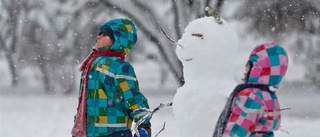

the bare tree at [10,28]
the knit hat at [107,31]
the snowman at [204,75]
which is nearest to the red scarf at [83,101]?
the knit hat at [107,31]

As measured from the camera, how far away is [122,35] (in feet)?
12.4

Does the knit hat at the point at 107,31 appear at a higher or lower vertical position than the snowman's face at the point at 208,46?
higher

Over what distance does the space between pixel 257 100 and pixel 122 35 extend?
1211 mm

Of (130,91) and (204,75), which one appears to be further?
(204,75)

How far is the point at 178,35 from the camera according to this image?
11.8 m

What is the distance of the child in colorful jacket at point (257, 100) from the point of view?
296cm

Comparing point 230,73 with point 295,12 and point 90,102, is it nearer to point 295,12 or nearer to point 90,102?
point 90,102

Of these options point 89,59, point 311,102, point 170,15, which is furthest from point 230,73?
point 311,102

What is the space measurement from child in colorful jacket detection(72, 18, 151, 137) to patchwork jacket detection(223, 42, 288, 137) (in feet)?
2.60

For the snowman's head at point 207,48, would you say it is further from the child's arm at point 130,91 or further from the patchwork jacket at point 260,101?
the patchwork jacket at point 260,101

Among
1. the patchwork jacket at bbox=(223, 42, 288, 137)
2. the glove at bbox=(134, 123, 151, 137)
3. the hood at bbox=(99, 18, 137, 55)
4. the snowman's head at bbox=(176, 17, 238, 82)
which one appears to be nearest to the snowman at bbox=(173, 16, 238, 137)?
the snowman's head at bbox=(176, 17, 238, 82)

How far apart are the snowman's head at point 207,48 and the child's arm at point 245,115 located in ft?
2.67

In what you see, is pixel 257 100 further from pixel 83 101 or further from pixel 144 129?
pixel 83 101

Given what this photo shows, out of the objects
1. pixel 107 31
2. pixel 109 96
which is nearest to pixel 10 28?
pixel 107 31
